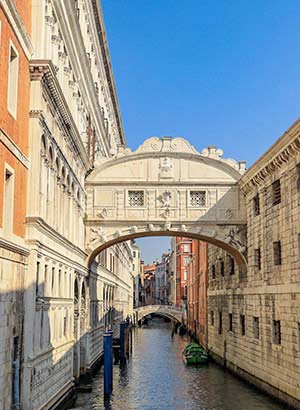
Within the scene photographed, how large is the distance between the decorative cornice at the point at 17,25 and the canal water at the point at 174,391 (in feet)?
33.3

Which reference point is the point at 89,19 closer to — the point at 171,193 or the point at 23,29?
the point at 171,193

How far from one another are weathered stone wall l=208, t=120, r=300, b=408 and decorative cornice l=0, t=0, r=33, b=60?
7249mm

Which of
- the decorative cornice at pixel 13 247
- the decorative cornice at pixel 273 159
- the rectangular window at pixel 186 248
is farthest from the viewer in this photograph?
the rectangular window at pixel 186 248

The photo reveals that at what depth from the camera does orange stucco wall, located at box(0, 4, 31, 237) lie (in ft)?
32.6

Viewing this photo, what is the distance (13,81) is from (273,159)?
30.9 ft

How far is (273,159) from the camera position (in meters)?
17.9

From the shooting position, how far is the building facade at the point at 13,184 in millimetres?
10016

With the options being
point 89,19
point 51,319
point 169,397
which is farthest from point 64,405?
point 89,19

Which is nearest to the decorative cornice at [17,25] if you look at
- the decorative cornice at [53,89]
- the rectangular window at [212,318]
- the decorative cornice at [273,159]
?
the decorative cornice at [53,89]

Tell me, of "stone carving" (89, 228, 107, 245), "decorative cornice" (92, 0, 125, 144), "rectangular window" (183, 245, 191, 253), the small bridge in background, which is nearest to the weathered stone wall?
"stone carving" (89, 228, 107, 245)

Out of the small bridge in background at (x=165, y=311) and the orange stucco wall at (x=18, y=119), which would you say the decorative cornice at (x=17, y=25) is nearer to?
the orange stucco wall at (x=18, y=119)

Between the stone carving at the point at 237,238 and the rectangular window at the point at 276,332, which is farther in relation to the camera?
the stone carving at the point at 237,238

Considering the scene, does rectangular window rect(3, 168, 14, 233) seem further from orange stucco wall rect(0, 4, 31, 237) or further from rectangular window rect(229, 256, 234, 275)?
rectangular window rect(229, 256, 234, 275)

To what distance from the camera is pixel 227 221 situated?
22.2 m
